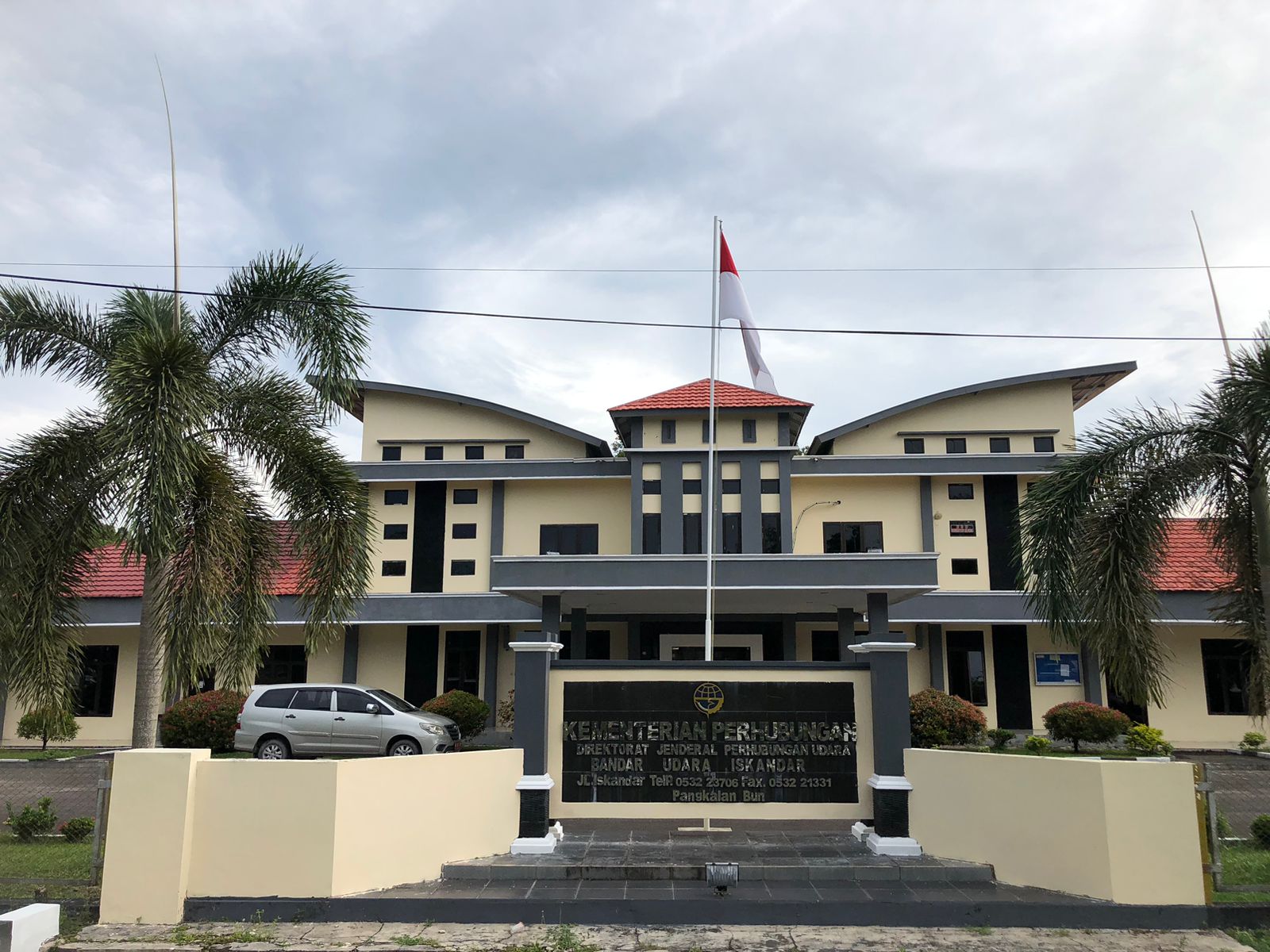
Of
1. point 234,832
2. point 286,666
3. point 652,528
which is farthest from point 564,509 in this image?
point 234,832

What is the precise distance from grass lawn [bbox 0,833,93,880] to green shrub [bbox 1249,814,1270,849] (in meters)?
11.9

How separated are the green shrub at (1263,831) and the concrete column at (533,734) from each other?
7.66m

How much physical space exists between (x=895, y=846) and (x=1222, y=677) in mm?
17618

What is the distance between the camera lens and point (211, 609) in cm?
1055

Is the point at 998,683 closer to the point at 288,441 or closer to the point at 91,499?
the point at 288,441

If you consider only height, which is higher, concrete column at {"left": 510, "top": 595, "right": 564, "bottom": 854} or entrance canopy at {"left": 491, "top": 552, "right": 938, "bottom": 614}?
entrance canopy at {"left": 491, "top": 552, "right": 938, "bottom": 614}

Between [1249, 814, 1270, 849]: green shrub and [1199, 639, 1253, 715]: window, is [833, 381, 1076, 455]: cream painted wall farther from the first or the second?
[1249, 814, 1270, 849]: green shrub

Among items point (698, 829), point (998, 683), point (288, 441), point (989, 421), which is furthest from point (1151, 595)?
point (989, 421)

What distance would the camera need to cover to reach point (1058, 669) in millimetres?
23719

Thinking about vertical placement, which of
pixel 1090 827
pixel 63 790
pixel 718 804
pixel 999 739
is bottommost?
pixel 63 790

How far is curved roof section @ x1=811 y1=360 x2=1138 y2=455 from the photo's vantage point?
2519cm

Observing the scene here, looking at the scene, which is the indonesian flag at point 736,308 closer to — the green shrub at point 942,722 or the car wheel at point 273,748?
the green shrub at point 942,722

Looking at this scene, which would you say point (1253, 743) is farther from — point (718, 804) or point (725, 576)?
point (718, 804)

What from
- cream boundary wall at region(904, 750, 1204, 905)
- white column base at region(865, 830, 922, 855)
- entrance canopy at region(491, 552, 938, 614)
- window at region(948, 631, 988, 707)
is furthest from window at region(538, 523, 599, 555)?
cream boundary wall at region(904, 750, 1204, 905)
